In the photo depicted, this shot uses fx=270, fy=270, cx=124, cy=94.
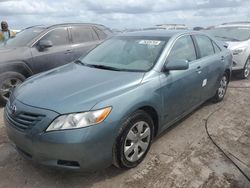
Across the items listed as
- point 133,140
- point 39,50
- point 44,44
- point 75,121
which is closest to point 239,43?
point 44,44

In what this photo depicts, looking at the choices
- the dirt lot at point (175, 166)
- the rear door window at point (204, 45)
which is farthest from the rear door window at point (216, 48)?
the dirt lot at point (175, 166)

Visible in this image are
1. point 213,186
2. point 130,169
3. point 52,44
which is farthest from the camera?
point 52,44

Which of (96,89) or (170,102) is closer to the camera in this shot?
(96,89)

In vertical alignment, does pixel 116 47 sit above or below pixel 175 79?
above

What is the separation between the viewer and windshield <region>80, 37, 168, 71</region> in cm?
352

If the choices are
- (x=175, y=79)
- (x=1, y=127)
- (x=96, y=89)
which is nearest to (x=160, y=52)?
(x=175, y=79)

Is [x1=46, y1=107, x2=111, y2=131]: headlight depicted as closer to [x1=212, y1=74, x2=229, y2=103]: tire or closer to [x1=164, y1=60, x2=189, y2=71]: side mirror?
[x1=164, y1=60, x2=189, y2=71]: side mirror

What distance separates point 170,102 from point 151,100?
471 mm

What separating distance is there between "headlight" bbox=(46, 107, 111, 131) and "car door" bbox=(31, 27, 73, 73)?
3607 millimetres

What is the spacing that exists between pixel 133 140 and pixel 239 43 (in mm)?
5833

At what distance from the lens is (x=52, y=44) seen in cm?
606

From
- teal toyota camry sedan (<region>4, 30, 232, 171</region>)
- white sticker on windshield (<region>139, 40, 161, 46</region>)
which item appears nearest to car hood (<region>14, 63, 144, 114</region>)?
teal toyota camry sedan (<region>4, 30, 232, 171</region>)

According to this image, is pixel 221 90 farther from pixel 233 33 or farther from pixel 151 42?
pixel 233 33

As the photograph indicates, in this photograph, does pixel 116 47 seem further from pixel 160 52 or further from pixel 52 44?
pixel 52 44
